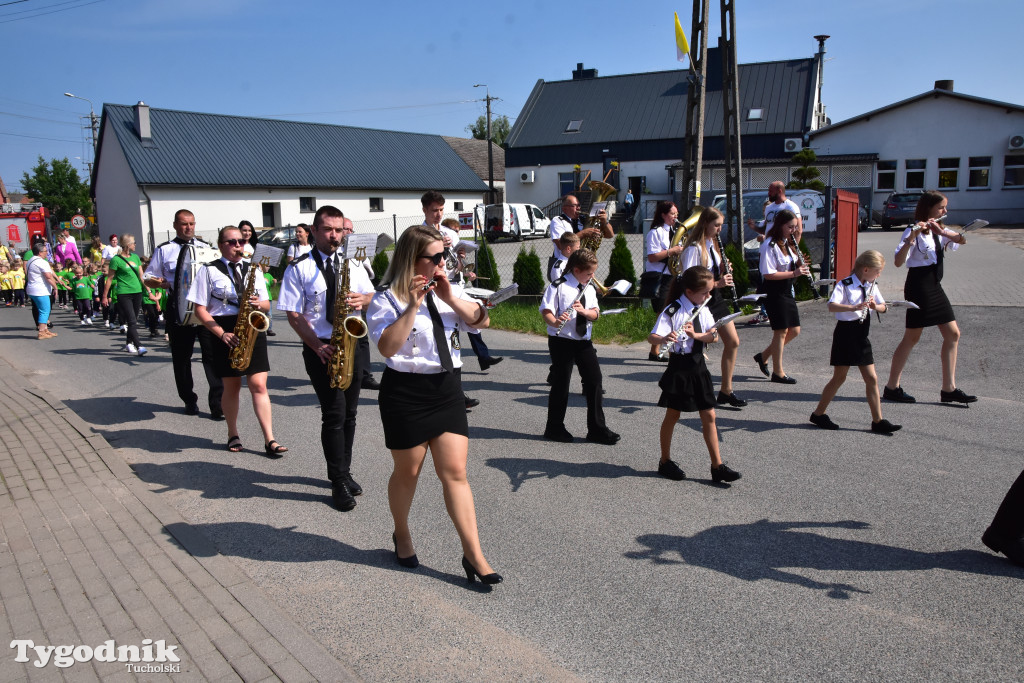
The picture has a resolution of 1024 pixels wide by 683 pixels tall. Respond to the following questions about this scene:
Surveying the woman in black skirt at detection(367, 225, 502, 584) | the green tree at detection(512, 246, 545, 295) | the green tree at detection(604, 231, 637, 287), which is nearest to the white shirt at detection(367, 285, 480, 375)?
the woman in black skirt at detection(367, 225, 502, 584)

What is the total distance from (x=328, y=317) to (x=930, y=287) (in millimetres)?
→ 5640

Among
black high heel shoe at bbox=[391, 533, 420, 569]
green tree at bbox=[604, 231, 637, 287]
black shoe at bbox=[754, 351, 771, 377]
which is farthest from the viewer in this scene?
green tree at bbox=[604, 231, 637, 287]

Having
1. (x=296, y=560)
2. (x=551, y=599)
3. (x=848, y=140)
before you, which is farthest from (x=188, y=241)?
(x=848, y=140)

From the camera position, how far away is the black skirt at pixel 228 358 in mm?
6035

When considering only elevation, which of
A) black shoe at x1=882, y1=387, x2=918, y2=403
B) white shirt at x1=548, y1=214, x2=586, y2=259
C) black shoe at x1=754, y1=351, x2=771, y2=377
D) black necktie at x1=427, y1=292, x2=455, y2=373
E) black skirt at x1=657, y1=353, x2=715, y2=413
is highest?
white shirt at x1=548, y1=214, x2=586, y2=259

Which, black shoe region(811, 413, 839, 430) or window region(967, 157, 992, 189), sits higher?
window region(967, 157, 992, 189)

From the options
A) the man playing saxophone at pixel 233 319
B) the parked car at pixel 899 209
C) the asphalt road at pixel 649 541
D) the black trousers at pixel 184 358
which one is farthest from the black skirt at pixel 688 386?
the parked car at pixel 899 209

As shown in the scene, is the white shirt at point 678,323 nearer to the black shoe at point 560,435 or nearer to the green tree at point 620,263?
the black shoe at point 560,435

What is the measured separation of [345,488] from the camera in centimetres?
504

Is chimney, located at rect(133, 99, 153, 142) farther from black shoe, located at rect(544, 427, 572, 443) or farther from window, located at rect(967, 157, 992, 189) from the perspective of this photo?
window, located at rect(967, 157, 992, 189)

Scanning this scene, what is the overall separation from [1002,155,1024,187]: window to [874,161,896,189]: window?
4649mm

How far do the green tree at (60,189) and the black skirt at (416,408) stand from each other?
237 feet

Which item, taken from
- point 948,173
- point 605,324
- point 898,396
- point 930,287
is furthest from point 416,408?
point 948,173

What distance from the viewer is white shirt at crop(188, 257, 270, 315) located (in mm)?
6207
